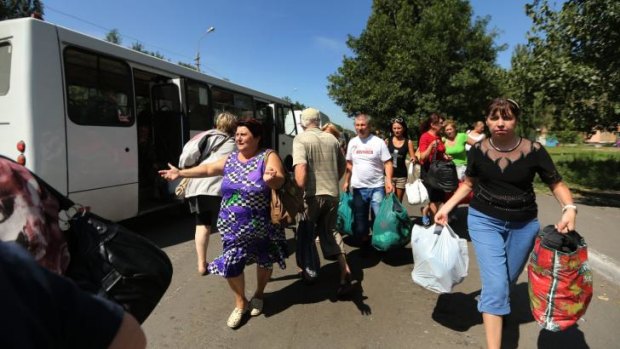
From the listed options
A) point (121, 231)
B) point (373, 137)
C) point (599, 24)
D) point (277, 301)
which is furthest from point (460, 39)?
point (121, 231)

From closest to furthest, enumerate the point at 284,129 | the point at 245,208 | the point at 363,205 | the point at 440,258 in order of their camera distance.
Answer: the point at 440,258
the point at 245,208
the point at 363,205
the point at 284,129

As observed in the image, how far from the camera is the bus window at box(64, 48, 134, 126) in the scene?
530cm

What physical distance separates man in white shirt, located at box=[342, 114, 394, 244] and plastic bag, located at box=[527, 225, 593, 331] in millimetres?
2404

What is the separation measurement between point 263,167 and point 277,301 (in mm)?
1436

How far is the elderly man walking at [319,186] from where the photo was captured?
13.1 ft

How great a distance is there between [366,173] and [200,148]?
199 cm

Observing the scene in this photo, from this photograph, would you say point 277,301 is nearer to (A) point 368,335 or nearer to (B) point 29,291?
(A) point 368,335

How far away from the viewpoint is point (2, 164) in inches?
50.0

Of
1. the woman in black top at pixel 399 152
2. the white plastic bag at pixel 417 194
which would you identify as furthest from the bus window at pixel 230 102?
the white plastic bag at pixel 417 194

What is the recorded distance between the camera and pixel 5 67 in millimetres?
4910

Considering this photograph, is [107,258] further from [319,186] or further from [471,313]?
[471,313]

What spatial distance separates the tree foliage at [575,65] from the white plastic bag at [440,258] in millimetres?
6864

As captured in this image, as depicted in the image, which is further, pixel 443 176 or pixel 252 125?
pixel 443 176

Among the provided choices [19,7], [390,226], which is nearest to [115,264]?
[390,226]
